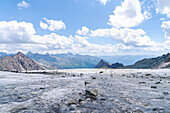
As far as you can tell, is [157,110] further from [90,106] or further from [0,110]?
[0,110]

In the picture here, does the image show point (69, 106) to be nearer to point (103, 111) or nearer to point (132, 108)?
point (103, 111)

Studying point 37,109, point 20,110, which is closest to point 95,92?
point 37,109

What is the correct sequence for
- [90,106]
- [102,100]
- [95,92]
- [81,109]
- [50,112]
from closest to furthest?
[50,112], [81,109], [90,106], [102,100], [95,92]

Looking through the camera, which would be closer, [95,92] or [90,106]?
[90,106]

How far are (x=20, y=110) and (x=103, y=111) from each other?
5366 mm

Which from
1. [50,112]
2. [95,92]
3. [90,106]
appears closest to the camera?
[50,112]

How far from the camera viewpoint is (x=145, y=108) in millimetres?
8602

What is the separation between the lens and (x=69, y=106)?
8.79 m

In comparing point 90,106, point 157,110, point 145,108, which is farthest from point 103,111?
point 157,110

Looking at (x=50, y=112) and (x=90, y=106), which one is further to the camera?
(x=90, y=106)

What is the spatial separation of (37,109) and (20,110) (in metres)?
1.02

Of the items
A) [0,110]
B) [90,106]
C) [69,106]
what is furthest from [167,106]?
[0,110]

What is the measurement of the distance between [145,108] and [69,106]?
537cm

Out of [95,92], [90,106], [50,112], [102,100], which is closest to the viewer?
[50,112]
